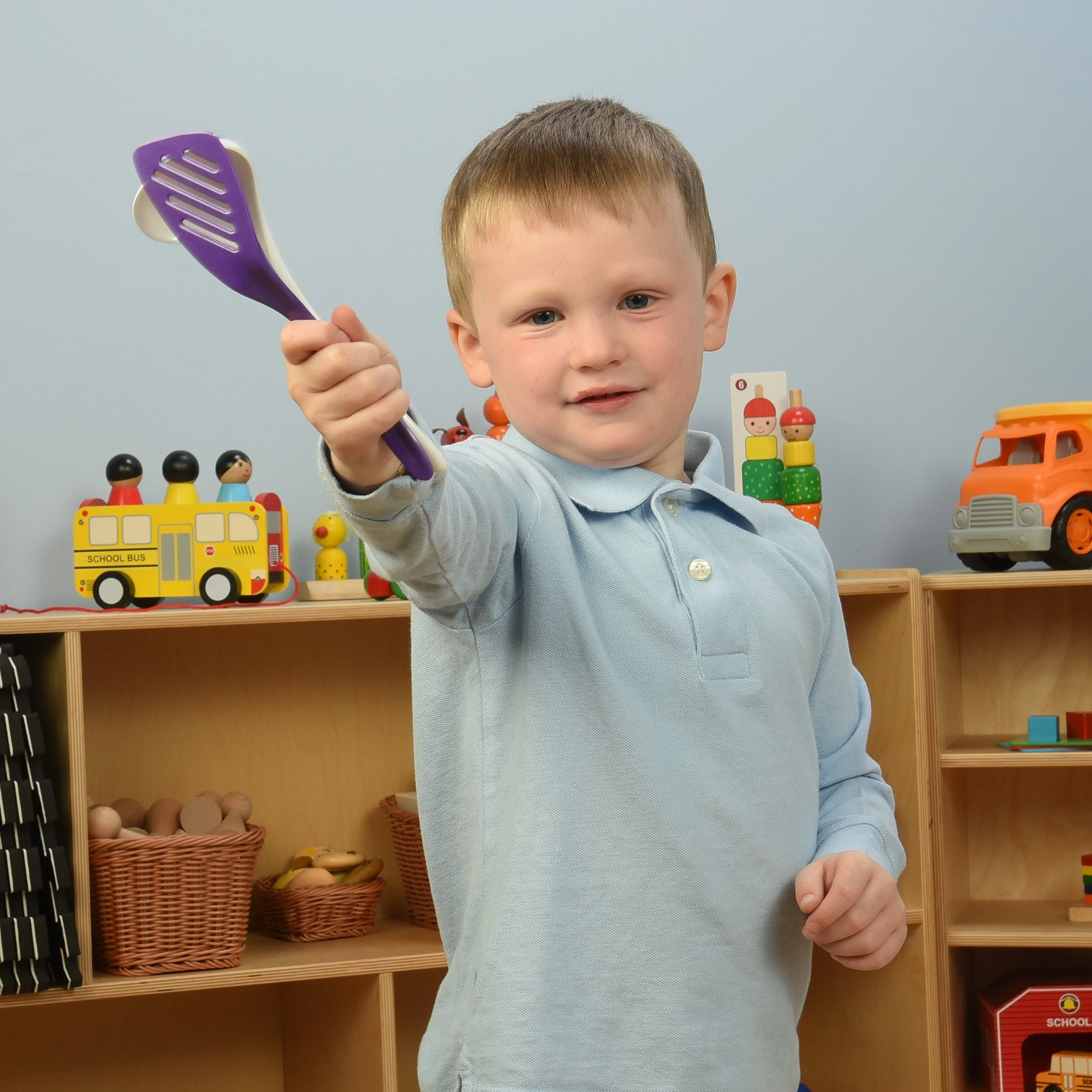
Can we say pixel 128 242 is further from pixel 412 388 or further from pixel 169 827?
pixel 169 827

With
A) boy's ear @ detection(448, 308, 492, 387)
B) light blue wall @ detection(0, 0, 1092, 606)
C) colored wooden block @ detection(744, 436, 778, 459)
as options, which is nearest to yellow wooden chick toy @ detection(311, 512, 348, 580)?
light blue wall @ detection(0, 0, 1092, 606)

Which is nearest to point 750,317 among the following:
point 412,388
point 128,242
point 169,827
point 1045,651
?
point 412,388

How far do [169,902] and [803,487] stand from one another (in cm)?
96

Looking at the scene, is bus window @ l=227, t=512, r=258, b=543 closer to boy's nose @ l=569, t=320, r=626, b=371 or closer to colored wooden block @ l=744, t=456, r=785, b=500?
colored wooden block @ l=744, t=456, r=785, b=500

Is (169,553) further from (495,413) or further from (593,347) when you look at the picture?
(593,347)

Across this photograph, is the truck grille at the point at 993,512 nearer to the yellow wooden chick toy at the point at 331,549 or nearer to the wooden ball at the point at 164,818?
the yellow wooden chick toy at the point at 331,549

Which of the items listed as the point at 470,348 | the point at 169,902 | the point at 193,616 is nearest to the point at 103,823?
the point at 169,902

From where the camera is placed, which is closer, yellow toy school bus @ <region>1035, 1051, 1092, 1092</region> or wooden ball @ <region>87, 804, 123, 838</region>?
wooden ball @ <region>87, 804, 123, 838</region>

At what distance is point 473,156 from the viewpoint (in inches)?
30.5

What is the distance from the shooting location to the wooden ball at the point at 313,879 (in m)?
1.55

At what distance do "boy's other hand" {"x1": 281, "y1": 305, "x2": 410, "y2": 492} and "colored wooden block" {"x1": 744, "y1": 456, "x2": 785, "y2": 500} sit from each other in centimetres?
125

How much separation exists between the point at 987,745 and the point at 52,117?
152cm

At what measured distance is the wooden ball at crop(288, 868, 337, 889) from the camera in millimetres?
1546

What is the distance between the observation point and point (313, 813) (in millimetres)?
1722
